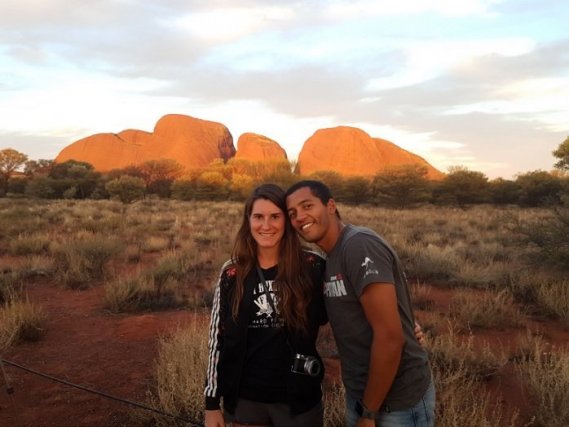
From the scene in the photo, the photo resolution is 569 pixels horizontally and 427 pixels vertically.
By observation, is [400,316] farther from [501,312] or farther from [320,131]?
[320,131]

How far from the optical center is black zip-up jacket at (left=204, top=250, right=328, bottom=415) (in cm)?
200

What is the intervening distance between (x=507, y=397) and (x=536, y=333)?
6.59 feet

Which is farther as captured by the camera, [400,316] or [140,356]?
[140,356]

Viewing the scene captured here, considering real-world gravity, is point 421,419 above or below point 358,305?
below

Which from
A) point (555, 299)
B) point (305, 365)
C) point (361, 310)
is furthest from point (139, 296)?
point (555, 299)

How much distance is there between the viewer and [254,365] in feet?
6.63

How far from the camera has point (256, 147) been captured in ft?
349

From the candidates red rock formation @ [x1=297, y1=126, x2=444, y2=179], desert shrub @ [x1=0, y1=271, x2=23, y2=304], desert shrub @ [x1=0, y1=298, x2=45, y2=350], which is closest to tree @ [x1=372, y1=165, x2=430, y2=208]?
desert shrub @ [x1=0, y1=271, x2=23, y2=304]

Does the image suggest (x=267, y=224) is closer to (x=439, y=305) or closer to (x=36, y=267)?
(x=439, y=305)

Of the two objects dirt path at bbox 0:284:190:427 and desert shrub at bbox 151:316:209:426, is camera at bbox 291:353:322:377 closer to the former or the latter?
desert shrub at bbox 151:316:209:426

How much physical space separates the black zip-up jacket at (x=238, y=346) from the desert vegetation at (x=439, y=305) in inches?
57.0

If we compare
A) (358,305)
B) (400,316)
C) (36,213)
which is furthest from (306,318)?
(36,213)

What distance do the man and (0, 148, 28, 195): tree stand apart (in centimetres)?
5744

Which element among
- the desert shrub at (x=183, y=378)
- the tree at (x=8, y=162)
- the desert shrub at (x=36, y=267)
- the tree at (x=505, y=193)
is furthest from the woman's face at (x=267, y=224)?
the tree at (x=8, y=162)
